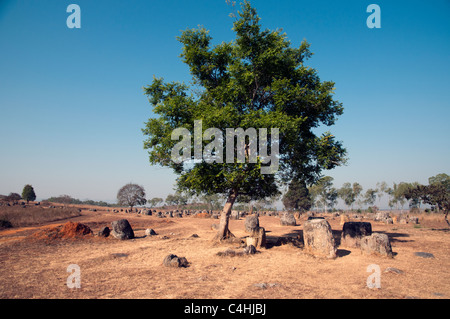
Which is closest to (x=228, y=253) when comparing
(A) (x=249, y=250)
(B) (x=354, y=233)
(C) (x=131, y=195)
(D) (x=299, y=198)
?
(A) (x=249, y=250)

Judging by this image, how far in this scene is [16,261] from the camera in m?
10.5

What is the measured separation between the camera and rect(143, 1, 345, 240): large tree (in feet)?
41.4

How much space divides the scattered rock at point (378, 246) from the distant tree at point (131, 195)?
55169 millimetres

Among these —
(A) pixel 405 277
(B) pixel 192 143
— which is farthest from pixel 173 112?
(A) pixel 405 277

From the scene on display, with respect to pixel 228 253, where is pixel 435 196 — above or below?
above

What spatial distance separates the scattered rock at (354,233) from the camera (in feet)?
47.2

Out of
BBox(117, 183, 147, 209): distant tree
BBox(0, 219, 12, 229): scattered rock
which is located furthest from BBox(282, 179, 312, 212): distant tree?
BBox(0, 219, 12, 229): scattered rock

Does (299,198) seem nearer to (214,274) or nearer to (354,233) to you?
(354,233)

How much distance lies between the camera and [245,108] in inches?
603

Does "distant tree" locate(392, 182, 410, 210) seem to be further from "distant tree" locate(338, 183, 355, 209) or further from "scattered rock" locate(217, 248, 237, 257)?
"scattered rock" locate(217, 248, 237, 257)

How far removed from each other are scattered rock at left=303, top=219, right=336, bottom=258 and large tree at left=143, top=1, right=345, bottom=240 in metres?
3.43

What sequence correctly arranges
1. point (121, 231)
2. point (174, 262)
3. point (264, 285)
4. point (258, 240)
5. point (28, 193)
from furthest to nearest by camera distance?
point (28, 193), point (121, 231), point (258, 240), point (174, 262), point (264, 285)

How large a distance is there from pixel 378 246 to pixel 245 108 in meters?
10.5

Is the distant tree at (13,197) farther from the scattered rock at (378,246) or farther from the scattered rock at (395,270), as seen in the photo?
the scattered rock at (395,270)
